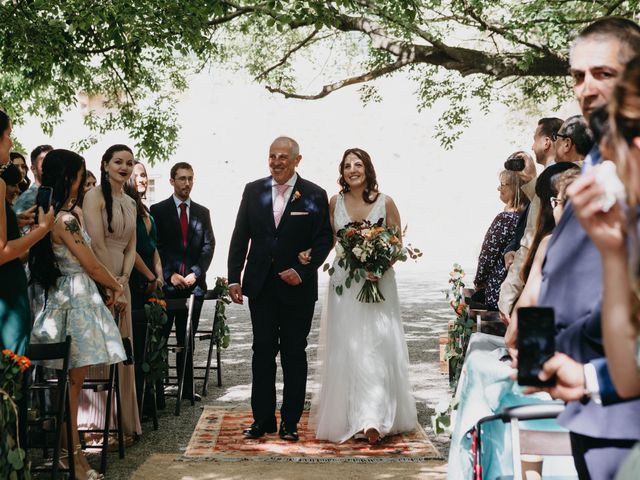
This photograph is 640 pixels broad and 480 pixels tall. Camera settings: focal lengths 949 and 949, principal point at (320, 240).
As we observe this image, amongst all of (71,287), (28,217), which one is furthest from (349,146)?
(28,217)

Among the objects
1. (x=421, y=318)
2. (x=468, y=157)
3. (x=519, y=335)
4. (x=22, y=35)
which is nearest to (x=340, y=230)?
(x=22, y=35)

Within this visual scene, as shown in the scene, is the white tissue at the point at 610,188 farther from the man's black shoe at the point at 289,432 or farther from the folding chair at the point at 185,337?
the folding chair at the point at 185,337

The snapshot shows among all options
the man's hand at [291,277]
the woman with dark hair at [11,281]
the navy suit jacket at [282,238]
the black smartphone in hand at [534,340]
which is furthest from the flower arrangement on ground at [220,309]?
the black smartphone in hand at [534,340]

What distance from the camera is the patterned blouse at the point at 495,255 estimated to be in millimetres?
7508

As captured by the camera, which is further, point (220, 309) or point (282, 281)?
point (220, 309)

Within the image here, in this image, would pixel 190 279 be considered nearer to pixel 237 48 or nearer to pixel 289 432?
pixel 289 432

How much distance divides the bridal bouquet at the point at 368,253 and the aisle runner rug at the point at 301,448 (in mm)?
1187

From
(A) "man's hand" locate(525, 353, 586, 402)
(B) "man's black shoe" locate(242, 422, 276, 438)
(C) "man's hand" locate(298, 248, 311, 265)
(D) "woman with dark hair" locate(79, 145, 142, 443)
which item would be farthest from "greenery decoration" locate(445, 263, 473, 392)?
(A) "man's hand" locate(525, 353, 586, 402)

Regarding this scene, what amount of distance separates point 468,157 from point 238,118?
10.6 metres

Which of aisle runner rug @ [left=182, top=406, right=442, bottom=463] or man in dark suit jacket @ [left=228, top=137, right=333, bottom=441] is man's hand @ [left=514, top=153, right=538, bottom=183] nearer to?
man in dark suit jacket @ [left=228, top=137, right=333, bottom=441]

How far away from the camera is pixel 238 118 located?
40.5 meters

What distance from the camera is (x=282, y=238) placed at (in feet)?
25.5

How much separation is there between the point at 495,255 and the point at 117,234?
3022mm

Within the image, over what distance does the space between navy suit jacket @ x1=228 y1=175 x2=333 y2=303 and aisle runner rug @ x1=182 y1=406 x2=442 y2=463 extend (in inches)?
45.4
